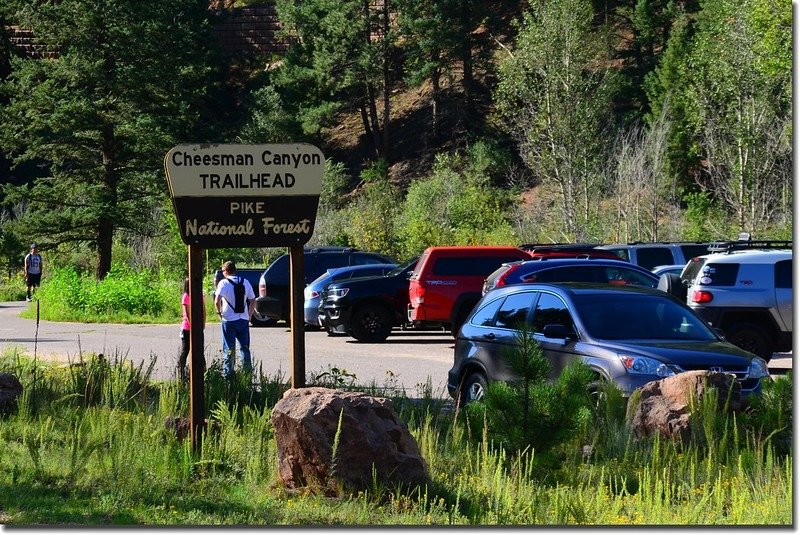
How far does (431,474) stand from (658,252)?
2067 centimetres

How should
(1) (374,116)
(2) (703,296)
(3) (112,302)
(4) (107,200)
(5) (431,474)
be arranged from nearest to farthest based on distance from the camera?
(5) (431,474)
(2) (703,296)
(3) (112,302)
(4) (107,200)
(1) (374,116)

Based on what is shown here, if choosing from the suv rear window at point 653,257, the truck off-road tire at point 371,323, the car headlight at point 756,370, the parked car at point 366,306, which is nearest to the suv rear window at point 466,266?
the parked car at point 366,306

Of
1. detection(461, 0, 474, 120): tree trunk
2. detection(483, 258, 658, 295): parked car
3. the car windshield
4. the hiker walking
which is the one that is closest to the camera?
the car windshield

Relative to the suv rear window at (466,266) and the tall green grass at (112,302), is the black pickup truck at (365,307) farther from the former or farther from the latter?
the tall green grass at (112,302)

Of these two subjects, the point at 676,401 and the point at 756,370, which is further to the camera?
the point at 756,370

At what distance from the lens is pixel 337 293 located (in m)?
24.6

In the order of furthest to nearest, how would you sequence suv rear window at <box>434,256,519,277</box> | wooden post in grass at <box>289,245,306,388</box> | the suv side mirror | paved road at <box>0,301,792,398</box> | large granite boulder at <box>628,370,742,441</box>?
suv rear window at <box>434,256,519,277</box>
paved road at <box>0,301,792,398</box>
the suv side mirror
wooden post in grass at <box>289,245,306,388</box>
large granite boulder at <box>628,370,742,441</box>

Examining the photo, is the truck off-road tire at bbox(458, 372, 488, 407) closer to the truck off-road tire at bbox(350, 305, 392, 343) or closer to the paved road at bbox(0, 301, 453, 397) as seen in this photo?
the paved road at bbox(0, 301, 453, 397)

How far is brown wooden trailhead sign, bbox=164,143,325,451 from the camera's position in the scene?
31.8 feet

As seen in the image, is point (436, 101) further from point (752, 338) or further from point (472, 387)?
point (472, 387)

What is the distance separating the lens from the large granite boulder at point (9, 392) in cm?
1119

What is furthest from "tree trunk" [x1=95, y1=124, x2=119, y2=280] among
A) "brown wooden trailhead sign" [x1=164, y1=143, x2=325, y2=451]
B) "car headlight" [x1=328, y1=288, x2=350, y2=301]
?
"brown wooden trailhead sign" [x1=164, y1=143, x2=325, y2=451]

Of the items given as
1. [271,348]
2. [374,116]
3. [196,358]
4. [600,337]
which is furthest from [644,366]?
[374,116]

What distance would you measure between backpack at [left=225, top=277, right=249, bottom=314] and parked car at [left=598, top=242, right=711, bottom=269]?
1354cm
